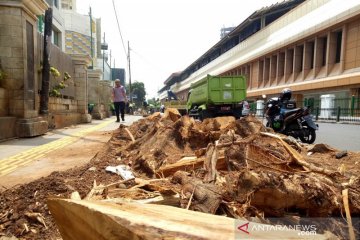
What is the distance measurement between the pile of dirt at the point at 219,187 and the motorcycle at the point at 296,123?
3.10 m

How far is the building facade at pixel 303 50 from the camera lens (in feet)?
58.4

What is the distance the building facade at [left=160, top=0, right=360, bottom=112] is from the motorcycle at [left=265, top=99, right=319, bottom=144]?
1151cm

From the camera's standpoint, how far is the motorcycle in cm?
746

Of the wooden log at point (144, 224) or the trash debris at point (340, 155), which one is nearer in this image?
the wooden log at point (144, 224)

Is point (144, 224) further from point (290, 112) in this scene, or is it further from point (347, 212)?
point (290, 112)

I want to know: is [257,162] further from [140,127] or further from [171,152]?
[140,127]

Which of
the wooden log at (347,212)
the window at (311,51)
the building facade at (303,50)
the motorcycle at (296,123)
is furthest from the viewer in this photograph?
the window at (311,51)

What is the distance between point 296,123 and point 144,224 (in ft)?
22.7

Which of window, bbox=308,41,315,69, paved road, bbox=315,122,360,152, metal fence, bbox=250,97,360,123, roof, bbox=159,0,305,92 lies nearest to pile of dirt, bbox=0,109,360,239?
paved road, bbox=315,122,360,152

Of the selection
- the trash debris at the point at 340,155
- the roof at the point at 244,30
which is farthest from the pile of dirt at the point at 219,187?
the roof at the point at 244,30

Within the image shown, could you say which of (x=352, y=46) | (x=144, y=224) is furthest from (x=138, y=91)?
(x=144, y=224)

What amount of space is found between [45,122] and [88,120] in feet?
20.4

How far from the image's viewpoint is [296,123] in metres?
7.68

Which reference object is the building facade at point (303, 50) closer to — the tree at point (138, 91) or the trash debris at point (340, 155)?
the trash debris at point (340, 155)
